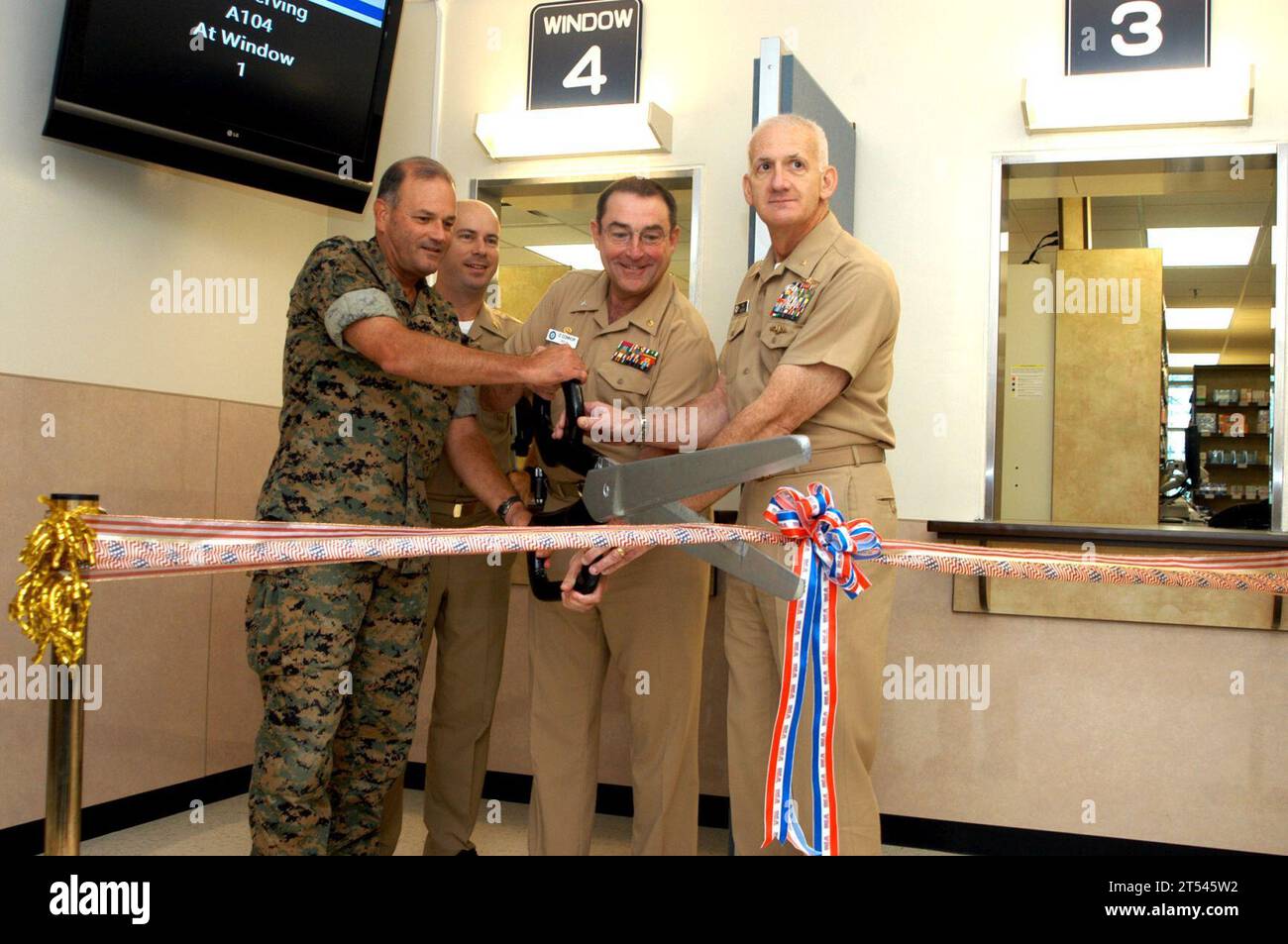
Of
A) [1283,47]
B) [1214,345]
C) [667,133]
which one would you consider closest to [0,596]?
[667,133]

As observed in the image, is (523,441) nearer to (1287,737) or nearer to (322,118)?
(322,118)

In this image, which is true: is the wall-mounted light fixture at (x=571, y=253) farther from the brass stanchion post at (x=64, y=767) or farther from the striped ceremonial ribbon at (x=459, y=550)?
the brass stanchion post at (x=64, y=767)

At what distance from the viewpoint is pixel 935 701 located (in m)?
3.52

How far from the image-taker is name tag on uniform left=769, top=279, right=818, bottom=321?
7.27ft

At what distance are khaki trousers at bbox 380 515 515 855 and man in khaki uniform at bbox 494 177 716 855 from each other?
450 millimetres

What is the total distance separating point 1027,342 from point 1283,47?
185 centimetres

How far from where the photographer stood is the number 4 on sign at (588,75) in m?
3.93

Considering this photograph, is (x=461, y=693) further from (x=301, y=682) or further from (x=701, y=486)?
(x=701, y=486)

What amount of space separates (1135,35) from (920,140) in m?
0.69

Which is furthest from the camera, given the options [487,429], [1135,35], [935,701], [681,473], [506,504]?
[935,701]

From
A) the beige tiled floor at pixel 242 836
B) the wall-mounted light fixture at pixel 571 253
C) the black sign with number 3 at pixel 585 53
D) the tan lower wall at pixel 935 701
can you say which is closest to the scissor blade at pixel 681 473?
the beige tiled floor at pixel 242 836

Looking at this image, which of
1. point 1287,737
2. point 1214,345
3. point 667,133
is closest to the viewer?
point 1287,737

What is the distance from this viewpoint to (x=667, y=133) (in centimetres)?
384

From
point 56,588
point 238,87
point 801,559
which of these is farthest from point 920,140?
point 56,588
